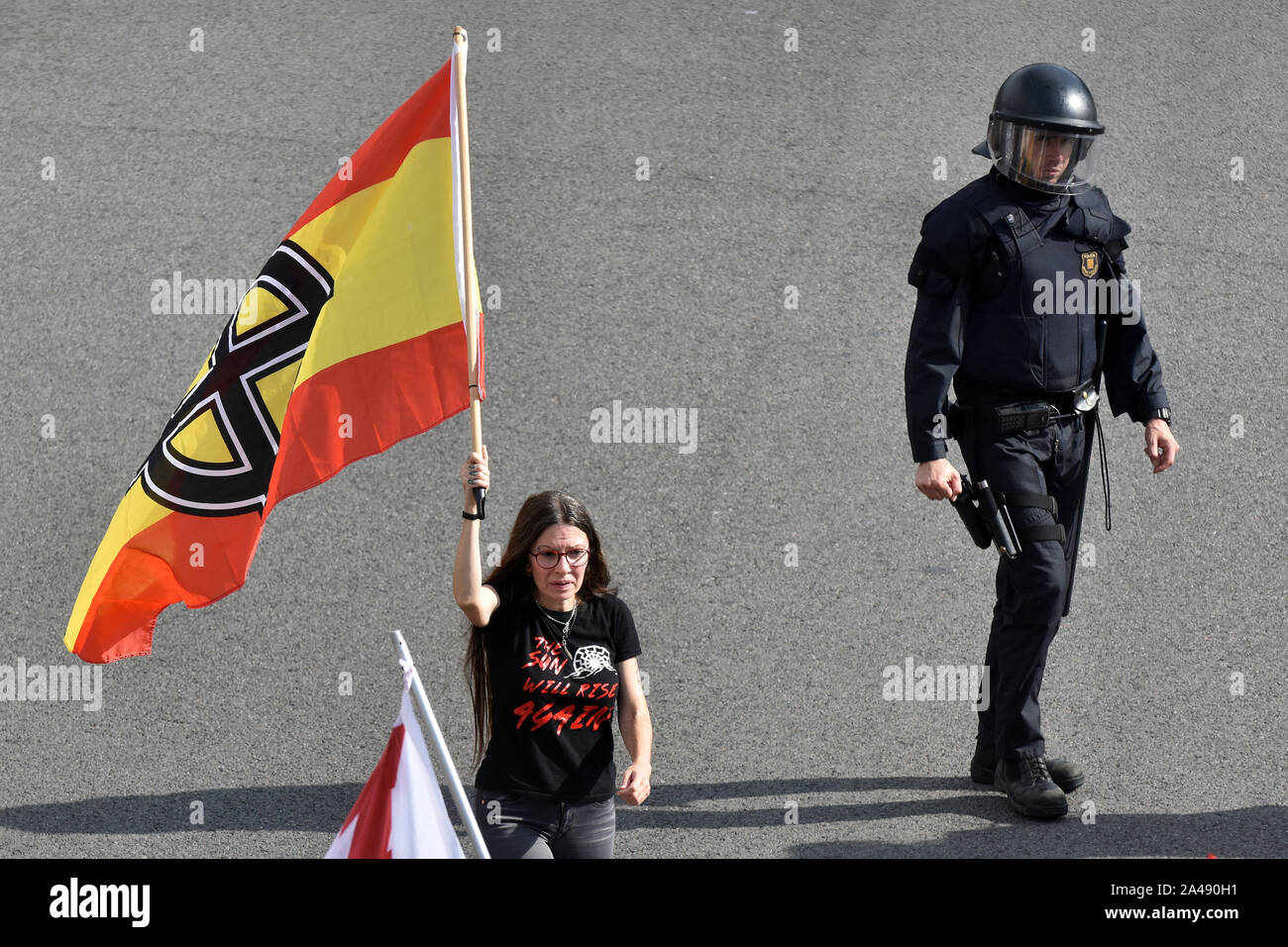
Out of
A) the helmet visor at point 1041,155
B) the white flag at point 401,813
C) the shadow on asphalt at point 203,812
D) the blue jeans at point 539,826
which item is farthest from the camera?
the shadow on asphalt at point 203,812

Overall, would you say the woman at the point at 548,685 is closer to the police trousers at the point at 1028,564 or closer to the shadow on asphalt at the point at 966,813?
the shadow on asphalt at the point at 966,813

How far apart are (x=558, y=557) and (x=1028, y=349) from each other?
78.4 inches

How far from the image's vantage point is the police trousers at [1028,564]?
5.61m

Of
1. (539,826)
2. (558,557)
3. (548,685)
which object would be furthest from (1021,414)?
(539,826)

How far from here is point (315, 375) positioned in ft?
15.9

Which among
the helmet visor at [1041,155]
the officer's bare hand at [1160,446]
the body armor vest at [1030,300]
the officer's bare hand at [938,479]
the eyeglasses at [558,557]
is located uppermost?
the helmet visor at [1041,155]

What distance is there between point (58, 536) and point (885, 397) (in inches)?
173

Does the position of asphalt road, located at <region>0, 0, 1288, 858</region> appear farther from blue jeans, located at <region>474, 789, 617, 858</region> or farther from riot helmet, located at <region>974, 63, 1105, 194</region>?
riot helmet, located at <region>974, 63, 1105, 194</region>

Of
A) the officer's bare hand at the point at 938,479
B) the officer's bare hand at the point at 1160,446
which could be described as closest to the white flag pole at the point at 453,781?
the officer's bare hand at the point at 938,479

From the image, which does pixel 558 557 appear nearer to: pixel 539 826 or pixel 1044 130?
pixel 539 826

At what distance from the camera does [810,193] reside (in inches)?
407

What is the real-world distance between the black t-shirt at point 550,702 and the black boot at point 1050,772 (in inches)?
75.8

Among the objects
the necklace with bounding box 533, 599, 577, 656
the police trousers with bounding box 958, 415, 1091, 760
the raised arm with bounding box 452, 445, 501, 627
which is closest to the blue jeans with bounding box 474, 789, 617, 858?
the necklace with bounding box 533, 599, 577, 656

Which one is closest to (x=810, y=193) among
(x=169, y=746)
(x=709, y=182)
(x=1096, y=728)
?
(x=709, y=182)
